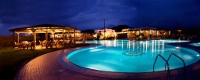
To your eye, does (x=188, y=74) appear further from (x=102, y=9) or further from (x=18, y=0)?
(x=102, y=9)

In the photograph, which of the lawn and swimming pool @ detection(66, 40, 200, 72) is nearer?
the lawn

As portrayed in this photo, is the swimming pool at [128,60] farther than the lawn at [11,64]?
Yes

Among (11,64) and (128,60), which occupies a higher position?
(11,64)

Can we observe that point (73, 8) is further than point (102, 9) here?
No

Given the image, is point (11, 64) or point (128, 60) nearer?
point (11, 64)

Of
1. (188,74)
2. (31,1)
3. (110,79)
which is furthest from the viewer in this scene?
(31,1)

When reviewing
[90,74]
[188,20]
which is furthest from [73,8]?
[188,20]

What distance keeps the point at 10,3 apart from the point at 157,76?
91.7 ft

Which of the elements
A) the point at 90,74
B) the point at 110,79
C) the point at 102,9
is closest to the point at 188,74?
the point at 110,79

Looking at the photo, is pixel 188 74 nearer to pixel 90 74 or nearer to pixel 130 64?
pixel 90 74

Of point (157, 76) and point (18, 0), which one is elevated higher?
point (18, 0)

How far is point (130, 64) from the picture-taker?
7934 mm

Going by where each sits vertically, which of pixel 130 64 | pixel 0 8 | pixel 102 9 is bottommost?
pixel 130 64

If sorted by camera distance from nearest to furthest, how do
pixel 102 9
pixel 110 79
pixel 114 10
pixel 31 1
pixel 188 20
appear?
1. pixel 110 79
2. pixel 31 1
3. pixel 102 9
4. pixel 114 10
5. pixel 188 20
